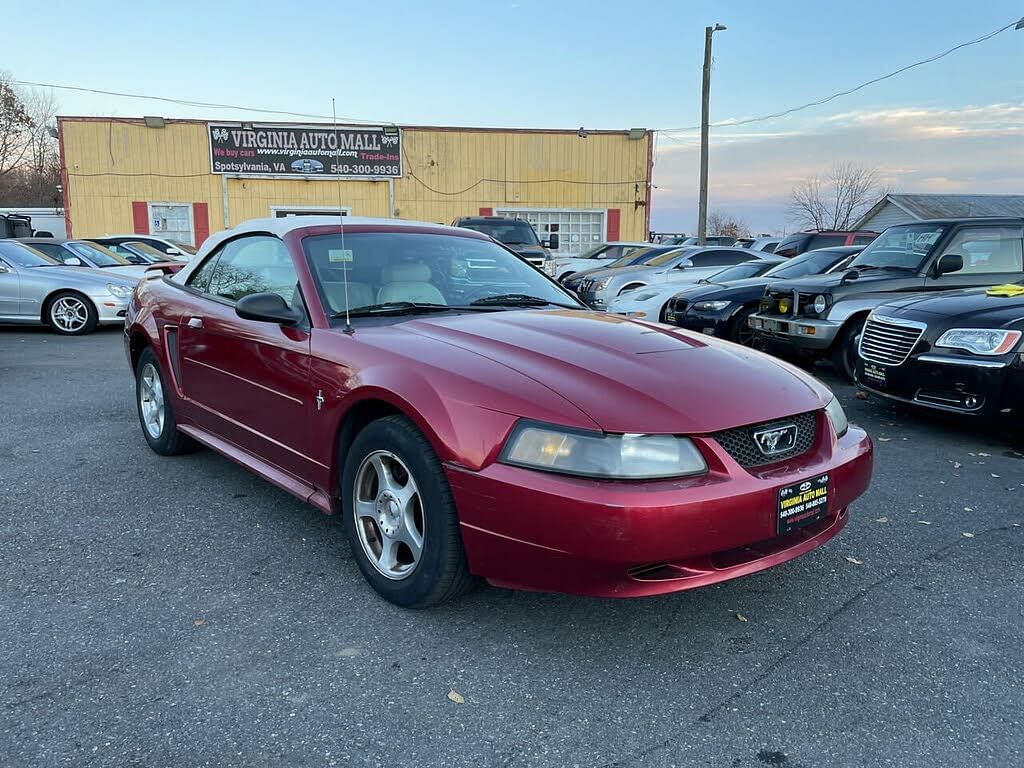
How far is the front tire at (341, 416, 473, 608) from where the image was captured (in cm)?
262

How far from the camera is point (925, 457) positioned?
5.05 m

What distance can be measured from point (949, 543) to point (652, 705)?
82.6 inches

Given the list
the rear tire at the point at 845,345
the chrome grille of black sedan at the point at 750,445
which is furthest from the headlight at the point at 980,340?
the chrome grille of black sedan at the point at 750,445

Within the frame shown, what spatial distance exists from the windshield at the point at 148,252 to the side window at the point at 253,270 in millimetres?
12479

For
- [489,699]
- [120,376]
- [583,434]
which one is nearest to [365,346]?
[583,434]

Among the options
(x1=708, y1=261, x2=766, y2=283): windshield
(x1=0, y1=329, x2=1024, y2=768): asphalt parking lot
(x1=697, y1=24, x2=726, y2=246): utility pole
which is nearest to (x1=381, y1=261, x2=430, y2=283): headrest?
(x1=0, y1=329, x2=1024, y2=768): asphalt parking lot

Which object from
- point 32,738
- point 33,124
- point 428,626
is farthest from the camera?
point 33,124

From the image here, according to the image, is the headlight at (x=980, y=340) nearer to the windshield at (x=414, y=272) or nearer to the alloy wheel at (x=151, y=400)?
the windshield at (x=414, y=272)

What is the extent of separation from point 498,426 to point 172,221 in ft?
86.5

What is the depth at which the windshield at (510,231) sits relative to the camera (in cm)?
1555

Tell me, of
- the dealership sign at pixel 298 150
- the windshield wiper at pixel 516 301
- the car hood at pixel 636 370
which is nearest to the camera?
the car hood at pixel 636 370

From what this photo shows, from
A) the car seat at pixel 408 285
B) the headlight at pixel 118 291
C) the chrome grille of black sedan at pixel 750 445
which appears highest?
the car seat at pixel 408 285

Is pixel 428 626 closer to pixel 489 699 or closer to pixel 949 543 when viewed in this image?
pixel 489 699

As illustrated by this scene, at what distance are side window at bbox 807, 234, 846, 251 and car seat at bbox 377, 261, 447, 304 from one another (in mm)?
12507
